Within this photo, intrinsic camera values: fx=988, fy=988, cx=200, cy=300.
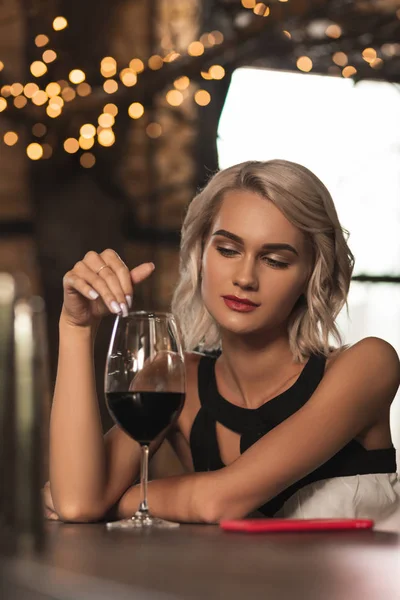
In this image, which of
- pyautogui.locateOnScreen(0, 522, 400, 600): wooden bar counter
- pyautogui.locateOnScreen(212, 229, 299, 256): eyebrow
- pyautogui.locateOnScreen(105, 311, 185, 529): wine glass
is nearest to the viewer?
pyautogui.locateOnScreen(0, 522, 400, 600): wooden bar counter

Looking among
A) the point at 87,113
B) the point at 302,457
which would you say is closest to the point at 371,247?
the point at 87,113

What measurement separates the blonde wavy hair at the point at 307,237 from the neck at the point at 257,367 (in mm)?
28

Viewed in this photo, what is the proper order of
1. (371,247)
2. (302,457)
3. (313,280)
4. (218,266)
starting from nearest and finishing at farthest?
(302,457)
(218,266)
(313,280)
(371,247)

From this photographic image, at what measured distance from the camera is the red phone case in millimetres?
997

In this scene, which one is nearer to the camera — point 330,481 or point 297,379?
point 330,481

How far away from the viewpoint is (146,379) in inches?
44.8

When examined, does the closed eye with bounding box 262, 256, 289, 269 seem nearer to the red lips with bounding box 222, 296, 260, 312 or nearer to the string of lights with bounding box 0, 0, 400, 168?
the red lips with bounding box 222, 296, 260, 312

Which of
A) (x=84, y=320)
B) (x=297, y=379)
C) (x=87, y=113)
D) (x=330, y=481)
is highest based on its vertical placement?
(x=87, y=113)

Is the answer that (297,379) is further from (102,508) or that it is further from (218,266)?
(102,508)

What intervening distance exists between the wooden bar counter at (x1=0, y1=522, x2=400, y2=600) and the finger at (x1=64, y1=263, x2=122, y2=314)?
0.49 metres

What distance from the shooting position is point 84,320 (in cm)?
158

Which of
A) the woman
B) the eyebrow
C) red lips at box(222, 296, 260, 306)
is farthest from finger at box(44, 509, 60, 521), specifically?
the eyebrow

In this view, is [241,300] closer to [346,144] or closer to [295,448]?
[295,448]

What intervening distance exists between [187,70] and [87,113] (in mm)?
444
